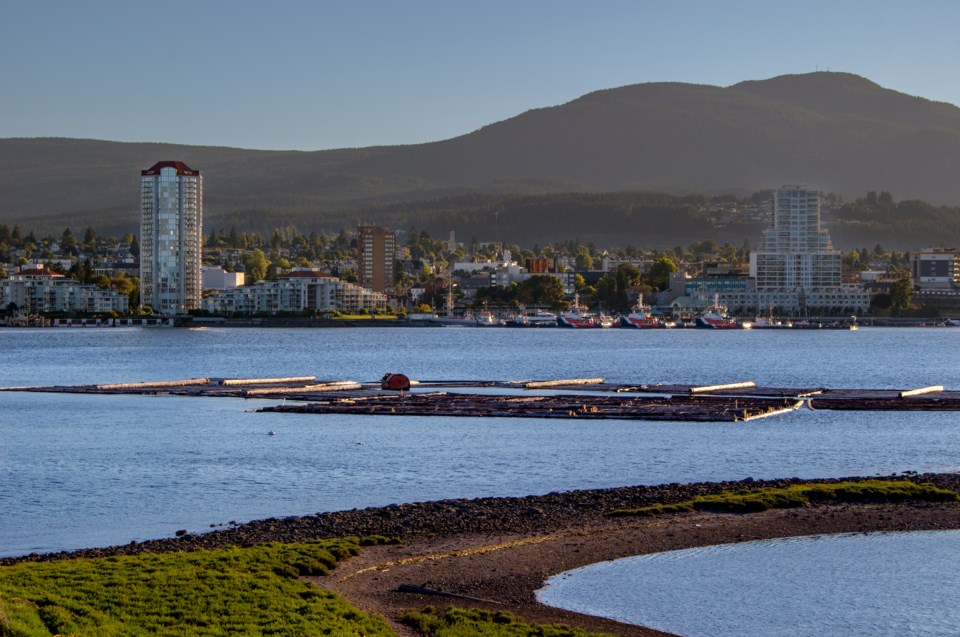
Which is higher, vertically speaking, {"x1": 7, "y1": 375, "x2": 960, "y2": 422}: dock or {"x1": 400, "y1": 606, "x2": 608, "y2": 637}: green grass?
{"x1": 7, "y1": 375, "x2": 960, "y2": 422}: dock

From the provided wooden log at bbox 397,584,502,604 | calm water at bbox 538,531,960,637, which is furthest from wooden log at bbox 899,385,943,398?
wooden log at bbox 397,584,502,604

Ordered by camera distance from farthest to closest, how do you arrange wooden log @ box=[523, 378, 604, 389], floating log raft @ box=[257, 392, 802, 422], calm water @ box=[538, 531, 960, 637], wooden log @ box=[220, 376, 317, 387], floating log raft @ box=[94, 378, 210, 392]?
wooden log @ box=[220, 376, 317, 387]
wooden log @ box=[523, 378, 604, 389]
floating log raft @ box=[94, 378, 210, 392]
floating log raft @ box=[257, 392, 802, 422]
calm water @ box=[538, 531, 960, 637]

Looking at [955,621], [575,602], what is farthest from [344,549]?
[955,621]

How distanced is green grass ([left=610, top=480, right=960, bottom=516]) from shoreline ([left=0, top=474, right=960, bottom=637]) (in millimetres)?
427

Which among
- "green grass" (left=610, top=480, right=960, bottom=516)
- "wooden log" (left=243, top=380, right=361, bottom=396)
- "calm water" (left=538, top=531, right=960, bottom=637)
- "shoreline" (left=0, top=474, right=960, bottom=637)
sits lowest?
"calm water" (left=538, top=531, right=960, bottom=637)

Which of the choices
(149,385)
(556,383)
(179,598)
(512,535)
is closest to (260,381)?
(149,385)

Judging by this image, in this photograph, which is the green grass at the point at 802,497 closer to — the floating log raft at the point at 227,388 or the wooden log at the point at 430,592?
the wooden log at the point at 430,592

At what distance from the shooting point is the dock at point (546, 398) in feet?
176

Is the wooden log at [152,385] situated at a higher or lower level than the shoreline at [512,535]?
higher

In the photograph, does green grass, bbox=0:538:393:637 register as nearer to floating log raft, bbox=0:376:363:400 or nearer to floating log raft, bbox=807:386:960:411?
floating log raft, bbox=807:386:960:411

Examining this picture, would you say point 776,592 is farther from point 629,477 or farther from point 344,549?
point 629,477

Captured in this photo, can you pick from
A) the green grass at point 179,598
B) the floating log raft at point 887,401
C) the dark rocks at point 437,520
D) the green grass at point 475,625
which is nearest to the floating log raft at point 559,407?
the floating log raft at point 887,401

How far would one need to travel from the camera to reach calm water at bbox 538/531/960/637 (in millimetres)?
21062

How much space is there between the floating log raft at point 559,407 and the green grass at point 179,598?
29607 millimetres
